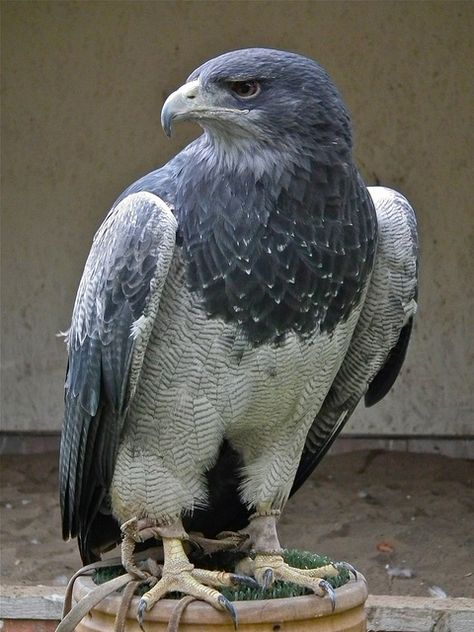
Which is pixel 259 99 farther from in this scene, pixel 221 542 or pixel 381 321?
pixel 221 542

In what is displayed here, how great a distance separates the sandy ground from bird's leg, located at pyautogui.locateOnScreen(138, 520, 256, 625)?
250 centimetres

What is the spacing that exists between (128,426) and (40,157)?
191 inches

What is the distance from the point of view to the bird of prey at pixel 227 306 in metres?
3.10

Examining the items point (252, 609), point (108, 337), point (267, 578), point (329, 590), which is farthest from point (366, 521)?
point (108, 337)

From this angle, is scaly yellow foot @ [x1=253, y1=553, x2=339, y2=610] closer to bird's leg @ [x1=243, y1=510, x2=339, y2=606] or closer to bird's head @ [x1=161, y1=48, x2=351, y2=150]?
bird's leg @ [x1=243, y1=510, x2=339, y2=606]

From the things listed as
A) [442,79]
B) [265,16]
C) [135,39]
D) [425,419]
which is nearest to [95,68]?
[135,39]

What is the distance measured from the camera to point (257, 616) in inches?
121

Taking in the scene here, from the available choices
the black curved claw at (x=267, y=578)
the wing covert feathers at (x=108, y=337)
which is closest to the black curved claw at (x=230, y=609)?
the black curved claw at (x=267, y=578)

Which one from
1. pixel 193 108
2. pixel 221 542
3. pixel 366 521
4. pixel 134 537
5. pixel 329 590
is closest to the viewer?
pixel 193 108

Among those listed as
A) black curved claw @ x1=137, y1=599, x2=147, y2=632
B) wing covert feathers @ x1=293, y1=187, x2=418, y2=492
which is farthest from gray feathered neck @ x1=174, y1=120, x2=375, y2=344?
black curved claw @ x1=137, y1=599, x2=147, y2=632

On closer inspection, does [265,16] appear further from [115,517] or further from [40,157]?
[115,517]

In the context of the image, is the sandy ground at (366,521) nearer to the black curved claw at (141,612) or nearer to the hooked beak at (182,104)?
the black curved claw at (141,612)

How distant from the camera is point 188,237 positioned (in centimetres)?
313

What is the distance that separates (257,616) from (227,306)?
0.83 m
